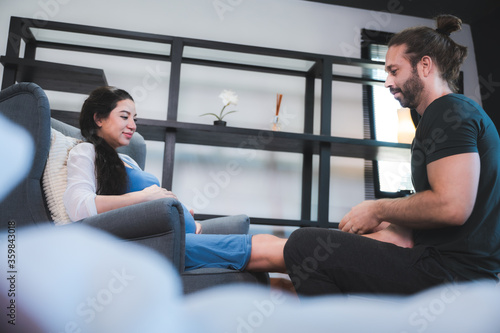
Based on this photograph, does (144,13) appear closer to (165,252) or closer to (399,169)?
(399,169)

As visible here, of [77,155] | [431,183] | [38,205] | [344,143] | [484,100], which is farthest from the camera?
[484,100]

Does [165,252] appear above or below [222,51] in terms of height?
below

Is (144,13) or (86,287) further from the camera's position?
(144,13)

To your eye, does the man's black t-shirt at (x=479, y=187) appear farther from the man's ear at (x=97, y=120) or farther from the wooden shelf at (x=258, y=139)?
the wooden shelf at (x=258, y=139)

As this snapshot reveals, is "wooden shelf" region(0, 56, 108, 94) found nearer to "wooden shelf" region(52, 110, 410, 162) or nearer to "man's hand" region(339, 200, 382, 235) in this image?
"wooden shelf" region(52, 110, 410, 162)

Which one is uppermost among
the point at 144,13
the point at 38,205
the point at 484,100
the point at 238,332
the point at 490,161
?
the point at 144,13

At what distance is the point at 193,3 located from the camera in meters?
3.47

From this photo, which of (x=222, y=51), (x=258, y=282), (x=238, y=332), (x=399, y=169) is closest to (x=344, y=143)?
(x=399, y=169)

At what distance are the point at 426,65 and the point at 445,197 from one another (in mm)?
491

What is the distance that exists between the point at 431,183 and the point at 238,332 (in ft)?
2.11

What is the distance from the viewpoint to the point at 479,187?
111 centimetres

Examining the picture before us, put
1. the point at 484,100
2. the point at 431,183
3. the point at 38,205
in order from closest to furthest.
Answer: the point at 431,183 < the point at 38,205 < the point at 484,100

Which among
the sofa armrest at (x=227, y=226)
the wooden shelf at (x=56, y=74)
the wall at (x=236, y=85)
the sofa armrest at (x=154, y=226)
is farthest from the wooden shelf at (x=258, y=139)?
the sofa armrest at (x=154, y=226)

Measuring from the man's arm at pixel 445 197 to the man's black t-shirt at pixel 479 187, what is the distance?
1.1 inches
